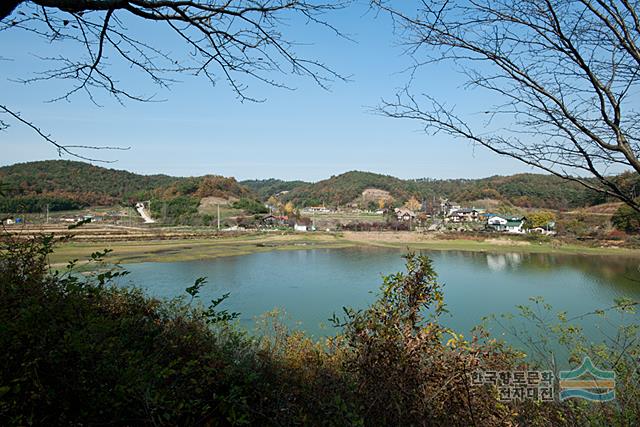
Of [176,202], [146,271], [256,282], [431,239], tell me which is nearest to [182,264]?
[146,271]

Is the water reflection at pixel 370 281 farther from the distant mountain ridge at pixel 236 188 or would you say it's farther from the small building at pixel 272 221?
the small building at pixel 272 221

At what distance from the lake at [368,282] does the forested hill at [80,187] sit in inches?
150

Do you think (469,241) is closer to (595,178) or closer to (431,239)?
(431,239)

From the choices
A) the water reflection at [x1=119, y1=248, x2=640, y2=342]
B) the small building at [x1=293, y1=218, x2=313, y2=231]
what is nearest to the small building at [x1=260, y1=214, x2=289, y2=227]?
the small building at [x1=293, y1=218, x2=313, y2=231]


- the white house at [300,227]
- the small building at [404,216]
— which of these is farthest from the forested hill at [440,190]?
the white house at [300,227]

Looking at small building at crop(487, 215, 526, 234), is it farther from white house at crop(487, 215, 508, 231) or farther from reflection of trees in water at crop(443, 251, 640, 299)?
reflection of trees in water at crop(443, 251, 640, 299)

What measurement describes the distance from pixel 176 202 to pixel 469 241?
3751 cm

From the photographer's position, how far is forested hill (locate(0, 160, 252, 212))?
12.8 ft

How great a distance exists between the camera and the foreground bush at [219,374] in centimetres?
127

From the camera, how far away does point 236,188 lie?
235ft

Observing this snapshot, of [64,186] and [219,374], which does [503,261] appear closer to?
[219,374]

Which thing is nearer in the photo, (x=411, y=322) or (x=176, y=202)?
(x=411, y=322)

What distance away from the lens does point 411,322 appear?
2.23 metres

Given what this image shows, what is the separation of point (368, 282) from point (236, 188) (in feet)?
200
